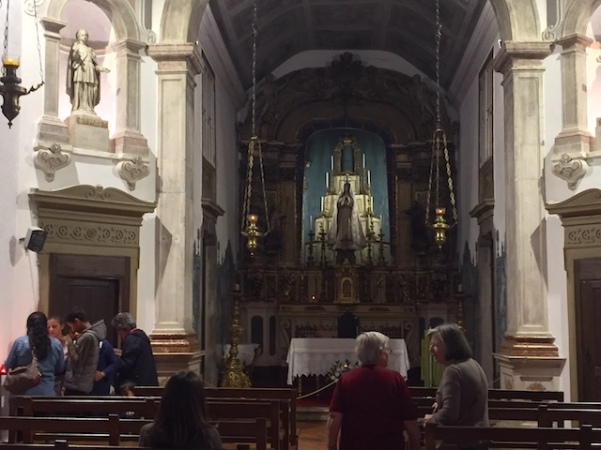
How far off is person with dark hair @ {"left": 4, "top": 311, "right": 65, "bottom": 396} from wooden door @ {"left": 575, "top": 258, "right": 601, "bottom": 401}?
6.25 metres

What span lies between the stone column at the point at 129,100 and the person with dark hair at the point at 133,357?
322 cm

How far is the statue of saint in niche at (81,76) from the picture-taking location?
1052cm

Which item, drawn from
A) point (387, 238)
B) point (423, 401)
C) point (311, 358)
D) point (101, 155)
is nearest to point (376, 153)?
point (387, 238)

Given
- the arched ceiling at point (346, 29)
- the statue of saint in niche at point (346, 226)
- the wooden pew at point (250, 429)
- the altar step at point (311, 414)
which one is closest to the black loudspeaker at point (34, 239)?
the altar step at point (311, 414)

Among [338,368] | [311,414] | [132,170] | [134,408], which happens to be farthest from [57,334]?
[338,368]

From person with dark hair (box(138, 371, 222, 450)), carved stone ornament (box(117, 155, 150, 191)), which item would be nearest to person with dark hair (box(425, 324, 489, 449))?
person with dark hair (box(138, 371, 222, 450))

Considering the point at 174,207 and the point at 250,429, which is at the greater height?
the point at 174,207

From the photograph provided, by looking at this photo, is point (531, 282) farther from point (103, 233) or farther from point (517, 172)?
point (103, 233)

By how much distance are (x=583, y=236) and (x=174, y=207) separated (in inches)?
202

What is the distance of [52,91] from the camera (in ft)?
33.0

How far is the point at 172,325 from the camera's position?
1066 cm

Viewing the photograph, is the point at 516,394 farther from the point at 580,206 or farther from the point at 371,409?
the point at 580,206

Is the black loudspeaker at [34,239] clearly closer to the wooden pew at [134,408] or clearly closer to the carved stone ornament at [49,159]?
the carved stone ornament at [49,159]

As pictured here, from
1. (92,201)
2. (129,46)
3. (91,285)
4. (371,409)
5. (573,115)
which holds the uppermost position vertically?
(129,46)
